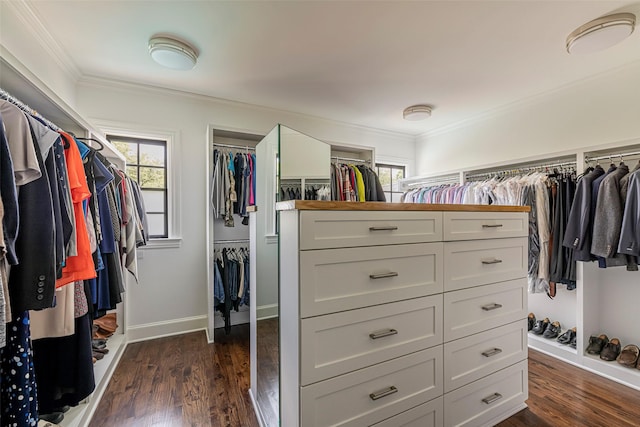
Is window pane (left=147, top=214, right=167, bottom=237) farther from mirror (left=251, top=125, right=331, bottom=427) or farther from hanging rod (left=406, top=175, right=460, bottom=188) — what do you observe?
hanging rod (left=406, top=175, right=460, bottom=188)

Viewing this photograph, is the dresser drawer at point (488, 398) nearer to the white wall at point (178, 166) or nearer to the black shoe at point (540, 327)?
the black shoe at point (540, 327)

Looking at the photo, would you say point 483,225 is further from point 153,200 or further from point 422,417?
point 153,200

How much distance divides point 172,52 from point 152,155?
1.27 m

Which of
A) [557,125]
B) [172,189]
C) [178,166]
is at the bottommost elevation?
[172,189]

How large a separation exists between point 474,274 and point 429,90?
2173 millimetres

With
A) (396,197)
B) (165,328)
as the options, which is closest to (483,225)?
(165,328)

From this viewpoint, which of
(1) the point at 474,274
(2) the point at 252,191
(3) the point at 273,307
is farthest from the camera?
(2) the point at 252,191

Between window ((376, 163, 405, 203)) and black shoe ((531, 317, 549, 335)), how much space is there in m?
2.49

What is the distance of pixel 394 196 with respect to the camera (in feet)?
15.5

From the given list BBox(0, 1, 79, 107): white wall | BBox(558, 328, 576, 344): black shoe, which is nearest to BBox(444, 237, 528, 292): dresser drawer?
BBox(558, 328, 576, 344): black shoe

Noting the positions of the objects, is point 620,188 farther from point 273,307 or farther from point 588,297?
point 273,307

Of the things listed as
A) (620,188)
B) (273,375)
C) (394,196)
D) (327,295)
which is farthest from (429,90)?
(273,375)

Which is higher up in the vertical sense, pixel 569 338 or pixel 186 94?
pixel 186 94

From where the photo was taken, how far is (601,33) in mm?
1876
